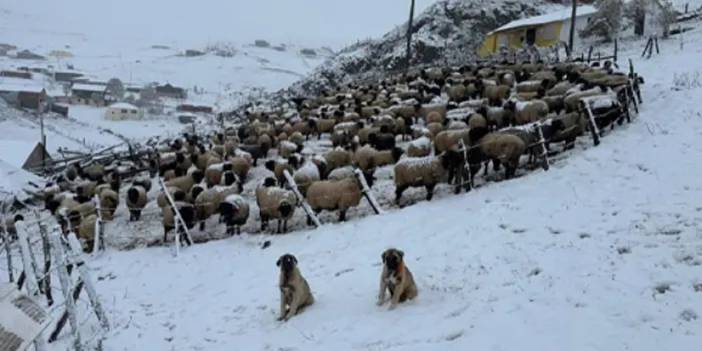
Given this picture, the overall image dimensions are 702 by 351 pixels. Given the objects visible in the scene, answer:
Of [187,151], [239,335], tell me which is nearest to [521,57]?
[187,151]

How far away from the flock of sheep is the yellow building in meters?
19.6

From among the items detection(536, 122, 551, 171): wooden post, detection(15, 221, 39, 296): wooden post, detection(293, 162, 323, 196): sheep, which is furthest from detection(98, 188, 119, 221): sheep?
detection(536, 122, 551, 171): wooden post

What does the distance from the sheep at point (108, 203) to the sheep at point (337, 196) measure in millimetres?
8087

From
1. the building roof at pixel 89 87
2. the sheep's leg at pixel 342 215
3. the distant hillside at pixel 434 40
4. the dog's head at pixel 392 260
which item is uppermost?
the distant hillside at pixel 434 40

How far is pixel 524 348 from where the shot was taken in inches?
266

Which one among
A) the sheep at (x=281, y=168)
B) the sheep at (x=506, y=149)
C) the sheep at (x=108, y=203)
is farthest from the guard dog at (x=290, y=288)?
the sheep at (x=108, y=203)

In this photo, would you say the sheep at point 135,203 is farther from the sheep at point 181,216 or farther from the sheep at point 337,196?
the sheep at point 337,196

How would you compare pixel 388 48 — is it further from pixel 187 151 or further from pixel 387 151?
pixel 387 151

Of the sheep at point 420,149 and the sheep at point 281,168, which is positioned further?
the sheep at point 281,168

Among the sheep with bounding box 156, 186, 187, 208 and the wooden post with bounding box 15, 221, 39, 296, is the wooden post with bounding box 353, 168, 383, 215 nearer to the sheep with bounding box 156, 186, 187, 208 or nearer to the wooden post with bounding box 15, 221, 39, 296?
the sheep with bounding box 156, 186, 187, 208

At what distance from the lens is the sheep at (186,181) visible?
2006 cm

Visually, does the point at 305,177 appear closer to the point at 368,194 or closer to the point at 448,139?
the point at 368,194

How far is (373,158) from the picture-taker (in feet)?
60.5

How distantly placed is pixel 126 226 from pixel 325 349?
41.5 feet
